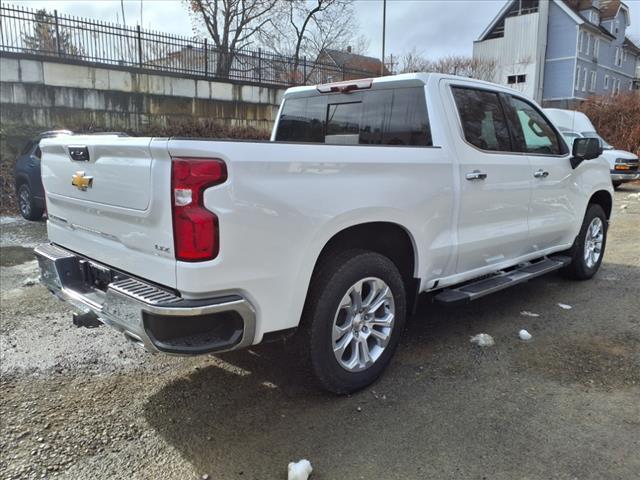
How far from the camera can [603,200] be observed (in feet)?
19.4

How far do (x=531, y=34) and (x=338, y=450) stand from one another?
140 ft

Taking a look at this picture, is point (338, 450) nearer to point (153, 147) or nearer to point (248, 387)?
point (248, 387)

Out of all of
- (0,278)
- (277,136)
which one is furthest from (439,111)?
(0,278)

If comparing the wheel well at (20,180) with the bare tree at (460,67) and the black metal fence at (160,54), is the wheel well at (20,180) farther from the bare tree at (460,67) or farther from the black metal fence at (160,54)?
the bare tree at (460,67)

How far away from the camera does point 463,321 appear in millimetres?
4555

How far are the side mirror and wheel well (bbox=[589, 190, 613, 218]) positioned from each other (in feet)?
2.54

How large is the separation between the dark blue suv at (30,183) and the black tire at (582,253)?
834 centimetres

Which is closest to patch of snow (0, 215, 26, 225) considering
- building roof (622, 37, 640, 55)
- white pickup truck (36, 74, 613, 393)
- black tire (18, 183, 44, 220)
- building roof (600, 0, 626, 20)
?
black tire (18, 183, 44, 220)

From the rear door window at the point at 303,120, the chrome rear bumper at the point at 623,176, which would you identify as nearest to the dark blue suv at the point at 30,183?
the rear door window at the point at 303,120

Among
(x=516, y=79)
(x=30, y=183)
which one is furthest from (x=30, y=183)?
(x=516, y=79)

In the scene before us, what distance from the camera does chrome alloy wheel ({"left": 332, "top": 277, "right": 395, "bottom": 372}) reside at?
3090mm

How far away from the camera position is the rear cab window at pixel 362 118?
147 inches

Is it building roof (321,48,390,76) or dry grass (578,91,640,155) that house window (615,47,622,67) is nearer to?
building roof (321,48,390,76)

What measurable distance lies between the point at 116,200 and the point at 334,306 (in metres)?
1.31
